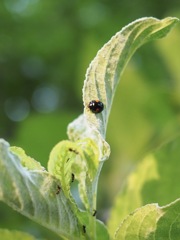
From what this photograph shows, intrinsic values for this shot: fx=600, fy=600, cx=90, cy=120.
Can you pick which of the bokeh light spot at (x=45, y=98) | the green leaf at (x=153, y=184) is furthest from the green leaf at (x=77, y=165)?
the bokeh light spot at (x=45, y=98)

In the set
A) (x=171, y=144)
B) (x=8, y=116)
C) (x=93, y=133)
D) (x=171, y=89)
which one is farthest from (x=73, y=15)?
(x=93, y=133)

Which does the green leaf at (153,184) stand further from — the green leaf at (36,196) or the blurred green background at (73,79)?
the blurred green background at (73,79)

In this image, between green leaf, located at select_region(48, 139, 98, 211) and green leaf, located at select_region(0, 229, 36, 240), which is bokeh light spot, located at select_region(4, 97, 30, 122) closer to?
green leaf, located at select_region(0, 229, 36, 240)

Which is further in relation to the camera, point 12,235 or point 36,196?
point 12,235

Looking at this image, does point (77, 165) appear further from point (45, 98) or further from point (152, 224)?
point (45, 98)

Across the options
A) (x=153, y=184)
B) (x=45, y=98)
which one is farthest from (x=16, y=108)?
(x=153, y=184)

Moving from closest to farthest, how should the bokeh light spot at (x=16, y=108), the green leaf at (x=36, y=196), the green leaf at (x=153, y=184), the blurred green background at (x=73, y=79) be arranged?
1. the green leaf at (x=36, y=196)
2. the green leaf at (x=153, y=184)
3. the blurred green background at (x=73, y=79)
4. the bokeh light spot at (x=16, y=108)
